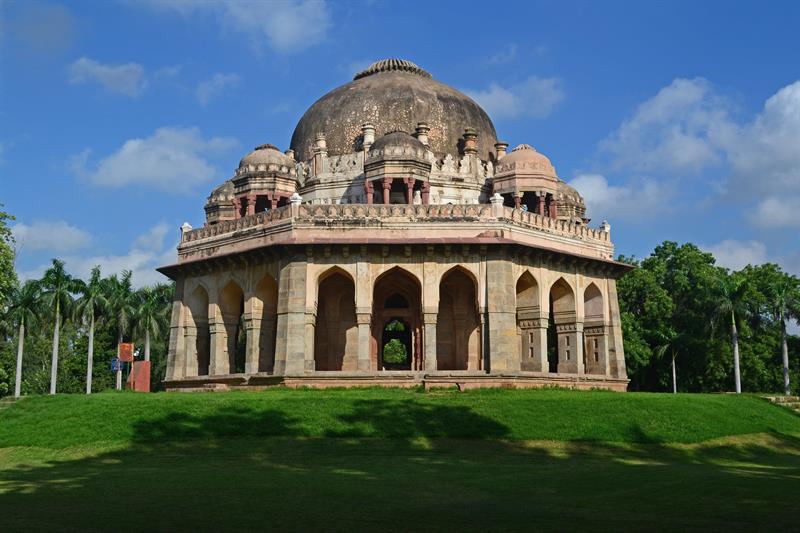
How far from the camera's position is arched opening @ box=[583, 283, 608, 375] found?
3441 centimetres

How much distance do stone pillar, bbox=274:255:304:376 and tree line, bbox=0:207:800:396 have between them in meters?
17.2

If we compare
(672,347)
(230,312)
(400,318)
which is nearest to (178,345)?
(230,312)

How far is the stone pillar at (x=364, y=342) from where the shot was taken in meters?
29.3

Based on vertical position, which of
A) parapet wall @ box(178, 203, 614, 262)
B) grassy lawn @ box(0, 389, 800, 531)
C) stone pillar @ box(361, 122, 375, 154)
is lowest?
grassy lawn @ box(0, 389, 800, 531)

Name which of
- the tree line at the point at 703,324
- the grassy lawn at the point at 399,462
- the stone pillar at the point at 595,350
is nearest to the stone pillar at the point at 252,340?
the grassy lawn at the point at 399,462

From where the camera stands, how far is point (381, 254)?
30.5 metres

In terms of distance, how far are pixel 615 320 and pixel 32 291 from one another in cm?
2842

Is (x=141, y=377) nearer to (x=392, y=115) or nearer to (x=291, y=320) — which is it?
(x=291, y=320)

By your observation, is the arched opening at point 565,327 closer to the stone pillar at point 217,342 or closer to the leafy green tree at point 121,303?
the stone pillar at point 217,342

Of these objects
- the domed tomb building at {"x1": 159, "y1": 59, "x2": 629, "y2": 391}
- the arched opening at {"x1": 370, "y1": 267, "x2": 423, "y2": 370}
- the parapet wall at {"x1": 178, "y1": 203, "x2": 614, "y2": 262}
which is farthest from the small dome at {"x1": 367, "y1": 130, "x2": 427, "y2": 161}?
the arched opening at {"x1": 370, "y1": 267, "x2": 423, "y2": 370}

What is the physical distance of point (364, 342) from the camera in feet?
96.9

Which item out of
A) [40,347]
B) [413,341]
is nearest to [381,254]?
[413,341]

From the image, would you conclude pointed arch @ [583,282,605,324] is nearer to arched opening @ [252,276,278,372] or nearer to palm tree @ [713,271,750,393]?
palm tree @ [713,271,750,393]

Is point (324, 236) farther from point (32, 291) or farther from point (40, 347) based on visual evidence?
point (40, 347)
